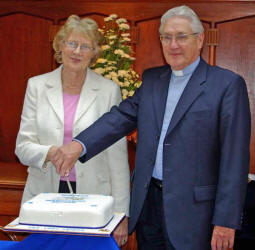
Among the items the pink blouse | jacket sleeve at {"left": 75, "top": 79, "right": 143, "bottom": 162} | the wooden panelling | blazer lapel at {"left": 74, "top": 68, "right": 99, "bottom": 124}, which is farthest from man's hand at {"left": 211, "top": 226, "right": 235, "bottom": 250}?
the wooden panelling

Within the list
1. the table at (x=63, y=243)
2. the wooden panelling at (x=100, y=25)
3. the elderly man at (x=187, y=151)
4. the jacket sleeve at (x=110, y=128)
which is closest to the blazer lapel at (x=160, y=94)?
the elderly man at (x=187, y=151)

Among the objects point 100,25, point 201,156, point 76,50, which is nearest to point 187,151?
point 201,156

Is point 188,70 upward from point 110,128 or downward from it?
upward

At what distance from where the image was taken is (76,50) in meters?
2.15

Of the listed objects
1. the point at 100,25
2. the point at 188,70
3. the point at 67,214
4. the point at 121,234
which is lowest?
the point at 121,234

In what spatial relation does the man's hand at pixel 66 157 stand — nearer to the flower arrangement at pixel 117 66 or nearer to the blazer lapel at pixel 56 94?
the blazer lapel at pixel 56 94

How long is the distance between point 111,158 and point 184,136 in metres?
0.46

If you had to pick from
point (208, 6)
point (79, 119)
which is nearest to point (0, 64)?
point (208, 6)

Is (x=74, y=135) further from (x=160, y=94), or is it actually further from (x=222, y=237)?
(x=222, y=237)

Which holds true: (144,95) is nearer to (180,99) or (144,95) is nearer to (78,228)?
(180,99)

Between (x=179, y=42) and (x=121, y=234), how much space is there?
0.91m

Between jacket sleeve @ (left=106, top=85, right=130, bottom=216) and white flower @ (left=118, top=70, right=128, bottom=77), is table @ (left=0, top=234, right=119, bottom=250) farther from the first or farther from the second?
white flower @ (left=118, top=70, right=128, bottom=77)

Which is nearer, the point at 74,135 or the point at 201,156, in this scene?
the point at 201,156

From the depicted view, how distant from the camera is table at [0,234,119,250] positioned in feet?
4.94
